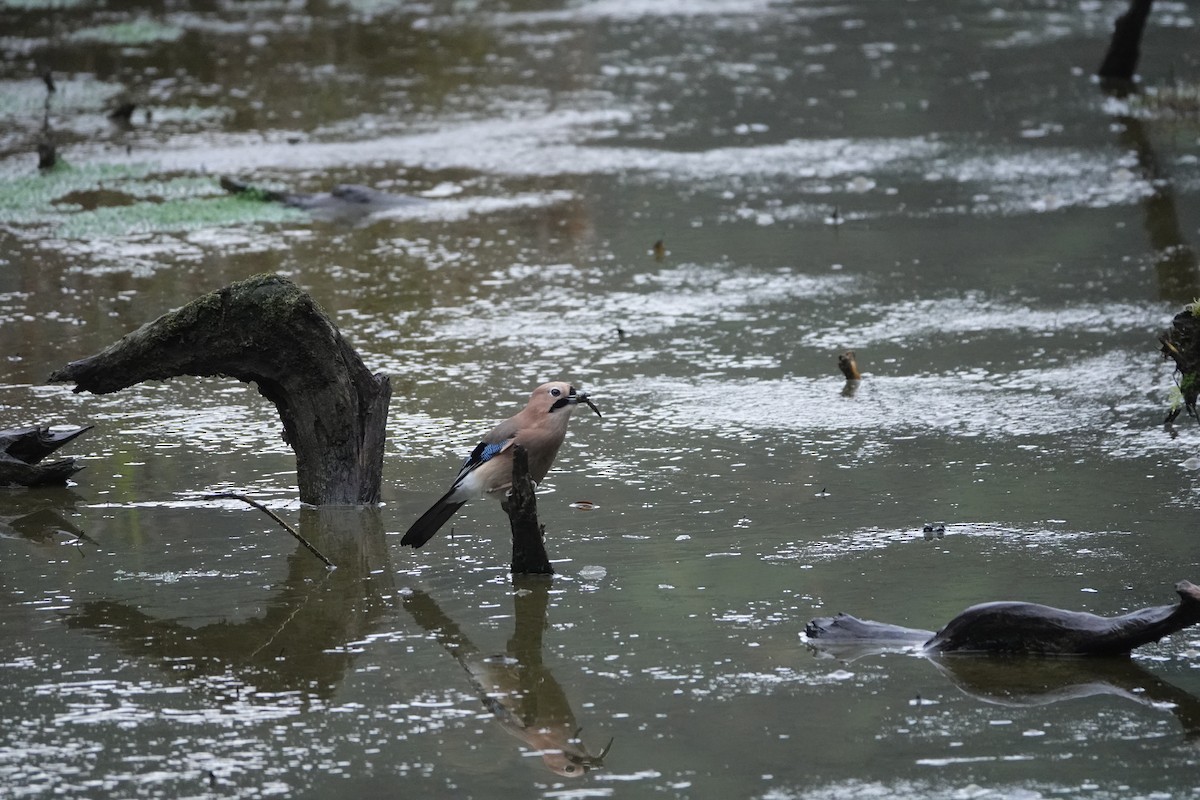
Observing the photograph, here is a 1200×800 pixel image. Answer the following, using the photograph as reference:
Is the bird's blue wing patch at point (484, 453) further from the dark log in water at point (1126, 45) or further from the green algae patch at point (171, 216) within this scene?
the dark log in water at point (1126, 45)

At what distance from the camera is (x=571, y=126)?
15109mm

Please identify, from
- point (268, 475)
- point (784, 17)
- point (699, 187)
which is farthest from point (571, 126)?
point (268, 475)

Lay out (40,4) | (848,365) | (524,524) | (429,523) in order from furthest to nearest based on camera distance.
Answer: (40,4)
(848,365)
(429,523)
(524,524)

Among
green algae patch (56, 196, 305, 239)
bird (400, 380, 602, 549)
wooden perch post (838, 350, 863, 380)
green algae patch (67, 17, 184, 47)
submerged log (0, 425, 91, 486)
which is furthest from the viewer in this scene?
green algae patch (67, 17, 184, 47)

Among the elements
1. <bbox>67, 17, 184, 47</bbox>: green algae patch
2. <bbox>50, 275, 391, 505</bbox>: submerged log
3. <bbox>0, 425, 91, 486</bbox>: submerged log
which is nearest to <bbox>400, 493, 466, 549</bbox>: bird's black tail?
<bbox>50, 275, 391, 505</bbox>: submerged log

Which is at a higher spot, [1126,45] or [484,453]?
[1126,45]

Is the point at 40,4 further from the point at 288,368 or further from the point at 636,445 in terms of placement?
the point at 288,368

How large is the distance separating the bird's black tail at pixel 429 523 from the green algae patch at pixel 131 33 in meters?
16.3

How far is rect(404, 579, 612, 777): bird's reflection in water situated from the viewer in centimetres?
436

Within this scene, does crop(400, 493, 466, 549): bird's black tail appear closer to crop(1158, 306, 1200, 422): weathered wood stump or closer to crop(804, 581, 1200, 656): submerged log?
crop(804, 581, 1200, 656): submerged log

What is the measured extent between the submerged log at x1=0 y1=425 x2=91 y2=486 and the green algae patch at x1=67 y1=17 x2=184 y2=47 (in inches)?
588

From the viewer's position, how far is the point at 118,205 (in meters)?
12.1

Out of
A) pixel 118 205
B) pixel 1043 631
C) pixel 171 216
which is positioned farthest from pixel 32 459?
pixel 118 205

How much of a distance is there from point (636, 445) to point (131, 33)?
1632cm
